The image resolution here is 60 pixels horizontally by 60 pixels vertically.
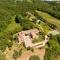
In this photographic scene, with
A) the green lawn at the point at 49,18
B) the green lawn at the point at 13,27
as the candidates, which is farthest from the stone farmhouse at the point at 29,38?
the green lawn at the point at 49,18

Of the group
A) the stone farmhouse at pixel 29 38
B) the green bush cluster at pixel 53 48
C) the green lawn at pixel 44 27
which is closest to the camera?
the green bush cluster at pixel 53 48

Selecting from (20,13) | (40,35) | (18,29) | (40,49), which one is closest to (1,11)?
(20,13)

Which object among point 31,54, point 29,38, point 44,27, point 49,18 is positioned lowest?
point 49,18

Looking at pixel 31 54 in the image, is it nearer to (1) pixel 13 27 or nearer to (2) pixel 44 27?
(2) pixel 44 27

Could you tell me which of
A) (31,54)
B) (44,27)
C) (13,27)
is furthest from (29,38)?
(13,27)

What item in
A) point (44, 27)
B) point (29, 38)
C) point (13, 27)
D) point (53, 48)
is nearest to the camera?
point (53, 48)

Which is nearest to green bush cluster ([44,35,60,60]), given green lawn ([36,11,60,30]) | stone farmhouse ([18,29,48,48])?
stone farmhouse ([18,29,48,48])

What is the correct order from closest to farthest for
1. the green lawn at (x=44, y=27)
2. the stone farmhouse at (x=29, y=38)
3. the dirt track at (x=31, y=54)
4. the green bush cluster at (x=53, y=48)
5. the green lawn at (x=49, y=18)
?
1. the dirt track at (x=31, y=54)
2. the green bush cluster at (x=53, y=48)
3. the stone farmhouse at (x=29, y=38)
4. the green lawn at (x=44, y=27)
5. the green lawn at (x=49, y=18)

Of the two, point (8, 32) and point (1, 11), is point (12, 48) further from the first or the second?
point (1, 11)

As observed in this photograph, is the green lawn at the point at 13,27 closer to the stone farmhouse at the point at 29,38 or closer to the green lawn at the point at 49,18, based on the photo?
the stone farmhouse at the point at 29,38

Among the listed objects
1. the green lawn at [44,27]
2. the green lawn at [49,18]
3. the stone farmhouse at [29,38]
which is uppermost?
the stone farmhouse at [29,38]

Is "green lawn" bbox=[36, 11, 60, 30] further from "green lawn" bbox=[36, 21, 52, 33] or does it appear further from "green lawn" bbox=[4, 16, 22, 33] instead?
"green lawn" bbox=[4, 16, 22, 33]
